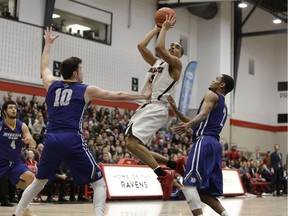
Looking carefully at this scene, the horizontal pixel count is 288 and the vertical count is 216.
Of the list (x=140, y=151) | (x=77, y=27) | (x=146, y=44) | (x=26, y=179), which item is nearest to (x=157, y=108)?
(x=140, y=151)

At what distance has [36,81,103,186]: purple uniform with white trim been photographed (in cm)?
572

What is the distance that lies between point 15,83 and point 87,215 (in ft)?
33.9

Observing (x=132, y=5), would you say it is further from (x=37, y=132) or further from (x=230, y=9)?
(x=37, y=132)

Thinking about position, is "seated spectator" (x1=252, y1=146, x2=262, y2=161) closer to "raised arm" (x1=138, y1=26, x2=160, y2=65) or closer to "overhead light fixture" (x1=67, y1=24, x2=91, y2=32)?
"overhead light fixture" (x1=67, y1=24, x2=91, y2=32)

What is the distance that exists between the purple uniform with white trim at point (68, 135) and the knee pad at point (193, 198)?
4.26 ft

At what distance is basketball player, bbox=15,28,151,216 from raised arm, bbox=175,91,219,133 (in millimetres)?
780

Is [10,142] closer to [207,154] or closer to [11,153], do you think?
[11,153]

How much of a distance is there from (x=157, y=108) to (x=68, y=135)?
177 centimetres

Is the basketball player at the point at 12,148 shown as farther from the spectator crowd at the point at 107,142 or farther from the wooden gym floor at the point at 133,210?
the spectator crowd at the point at 107,142

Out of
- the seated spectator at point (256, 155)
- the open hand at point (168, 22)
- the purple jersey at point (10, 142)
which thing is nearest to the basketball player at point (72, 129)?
the open hand at point (168, 22)

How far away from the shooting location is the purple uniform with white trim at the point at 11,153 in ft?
25.7

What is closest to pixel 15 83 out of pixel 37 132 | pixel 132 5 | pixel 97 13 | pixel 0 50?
pixel 0 50

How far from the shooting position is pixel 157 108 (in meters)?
7.17

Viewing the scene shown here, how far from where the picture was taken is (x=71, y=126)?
5789 mm
